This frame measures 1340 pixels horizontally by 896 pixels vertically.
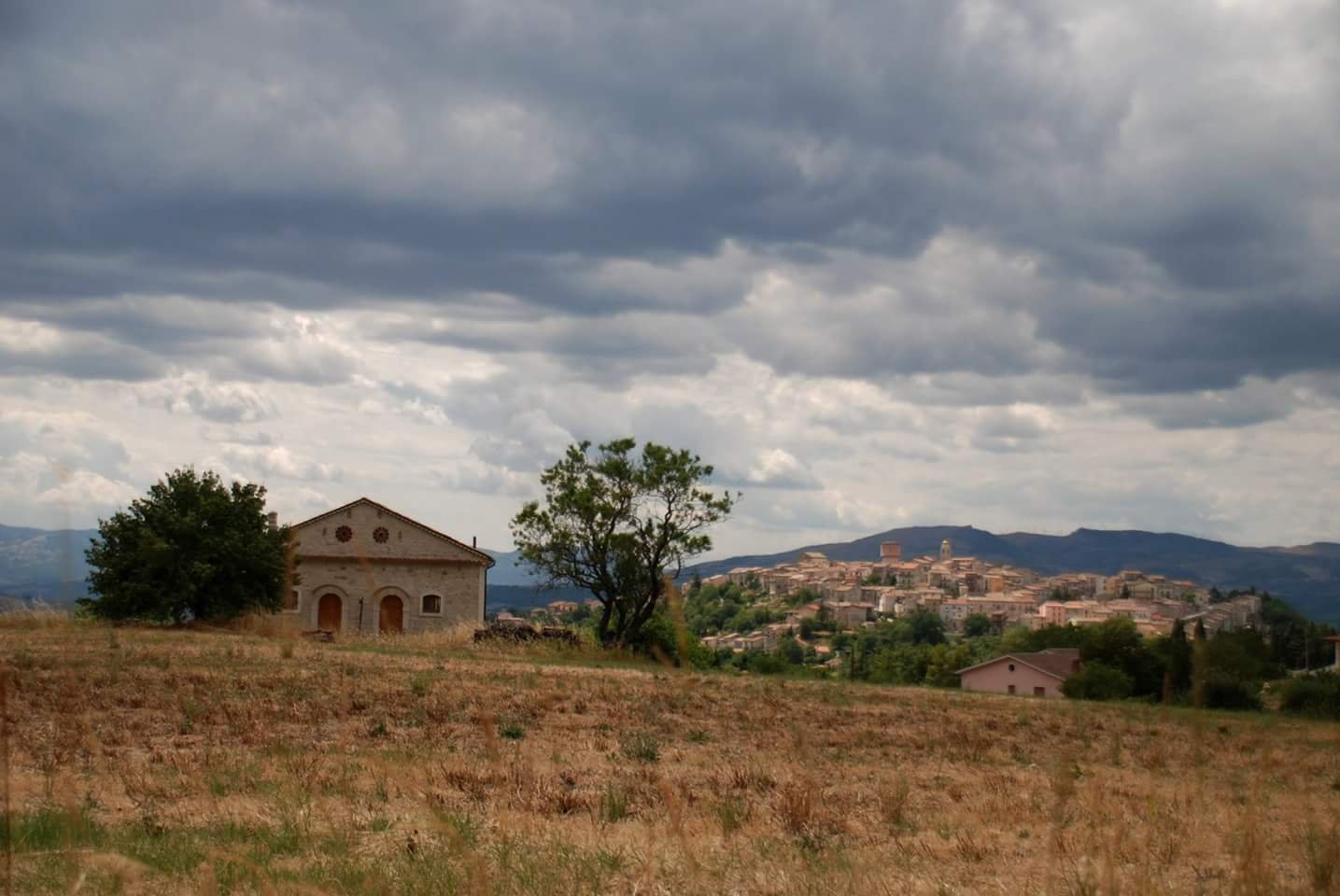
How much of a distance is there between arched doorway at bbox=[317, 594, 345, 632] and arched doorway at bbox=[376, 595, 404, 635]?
1.69 m

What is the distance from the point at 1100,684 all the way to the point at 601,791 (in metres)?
26.0

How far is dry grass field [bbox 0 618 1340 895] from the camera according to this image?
17.9 feet

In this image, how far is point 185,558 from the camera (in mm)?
32000

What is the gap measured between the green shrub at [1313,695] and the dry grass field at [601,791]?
30.6 ft

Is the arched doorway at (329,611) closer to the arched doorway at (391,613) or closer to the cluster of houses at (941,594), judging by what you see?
the arched doorway at (391,613)

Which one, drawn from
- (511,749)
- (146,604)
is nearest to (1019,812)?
(511,749)

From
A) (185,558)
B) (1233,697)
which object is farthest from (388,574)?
(1233,697)

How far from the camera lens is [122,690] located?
43.9ft

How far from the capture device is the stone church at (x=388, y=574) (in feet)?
151

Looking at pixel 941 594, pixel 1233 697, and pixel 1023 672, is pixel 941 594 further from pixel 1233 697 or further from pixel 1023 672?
pixel 1233 697

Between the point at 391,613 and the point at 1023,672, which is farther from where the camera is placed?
the point at 1023,672

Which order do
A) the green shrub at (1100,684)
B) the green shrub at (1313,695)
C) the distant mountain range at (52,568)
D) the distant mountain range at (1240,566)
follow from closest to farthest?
the distant mountain range at (52,568)
the distant mountain range at (1240,566)
the green shrub at (1313,695)
the green shrub at (1100,684)

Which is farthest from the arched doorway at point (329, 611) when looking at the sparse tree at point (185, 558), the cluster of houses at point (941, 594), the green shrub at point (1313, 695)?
the green shrub at point (1313, 695)

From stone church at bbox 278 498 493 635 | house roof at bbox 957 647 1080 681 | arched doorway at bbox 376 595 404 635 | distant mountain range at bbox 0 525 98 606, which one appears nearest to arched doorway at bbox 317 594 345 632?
stone church at bbox 278 498 493 635
